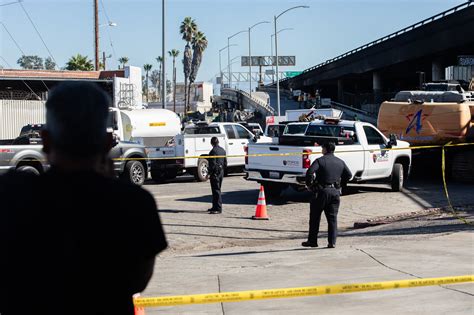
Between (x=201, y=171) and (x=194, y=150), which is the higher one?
(x=194, y=150)

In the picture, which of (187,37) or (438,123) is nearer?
(438,123)

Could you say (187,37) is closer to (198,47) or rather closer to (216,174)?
(198,47)

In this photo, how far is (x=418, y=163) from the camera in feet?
74.4

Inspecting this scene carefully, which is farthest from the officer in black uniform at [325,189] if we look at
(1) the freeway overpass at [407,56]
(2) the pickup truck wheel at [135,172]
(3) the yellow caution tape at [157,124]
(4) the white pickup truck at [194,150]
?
(1) the freeway overpass at [407,56]

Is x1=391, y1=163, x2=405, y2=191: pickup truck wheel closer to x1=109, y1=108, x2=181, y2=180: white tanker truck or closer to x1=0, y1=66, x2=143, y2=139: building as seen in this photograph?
x1=109, y1=108, x2=181, y2=180: white tanker truck

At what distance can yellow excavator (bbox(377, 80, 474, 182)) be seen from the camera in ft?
69.2

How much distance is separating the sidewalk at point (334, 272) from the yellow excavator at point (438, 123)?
9.62 metres

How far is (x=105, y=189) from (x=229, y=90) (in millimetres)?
107753

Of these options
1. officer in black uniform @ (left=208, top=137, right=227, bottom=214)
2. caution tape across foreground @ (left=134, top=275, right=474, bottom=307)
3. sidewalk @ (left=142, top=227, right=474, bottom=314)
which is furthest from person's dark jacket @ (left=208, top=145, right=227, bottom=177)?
caution tape across foreground @ (left=134, top=275, right=474, bottom=307)

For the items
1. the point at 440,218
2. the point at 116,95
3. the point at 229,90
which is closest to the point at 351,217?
the point at 440,218

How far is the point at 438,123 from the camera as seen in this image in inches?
837

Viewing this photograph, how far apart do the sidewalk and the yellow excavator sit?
9.62m

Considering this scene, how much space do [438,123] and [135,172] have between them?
9647mm

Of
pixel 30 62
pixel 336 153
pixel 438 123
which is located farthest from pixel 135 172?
pixel 30 62
